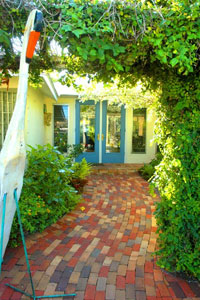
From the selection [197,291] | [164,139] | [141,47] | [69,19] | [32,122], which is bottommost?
[197,291]

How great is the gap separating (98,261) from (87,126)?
20.9 feet

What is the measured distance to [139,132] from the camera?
344 inches

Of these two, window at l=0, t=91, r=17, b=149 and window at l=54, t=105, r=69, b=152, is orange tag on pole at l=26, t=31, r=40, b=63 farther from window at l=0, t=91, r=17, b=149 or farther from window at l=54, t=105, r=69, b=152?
window at l=54, t=105, r=69, b=152

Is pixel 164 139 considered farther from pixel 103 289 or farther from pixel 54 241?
pixel 54 241

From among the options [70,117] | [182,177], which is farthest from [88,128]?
[182,177]

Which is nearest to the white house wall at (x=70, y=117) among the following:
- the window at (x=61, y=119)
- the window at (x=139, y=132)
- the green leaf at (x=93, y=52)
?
the window at (x=61, y=119)

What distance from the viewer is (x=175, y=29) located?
1.89 metres

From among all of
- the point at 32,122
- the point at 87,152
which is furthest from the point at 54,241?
the point at 87,152

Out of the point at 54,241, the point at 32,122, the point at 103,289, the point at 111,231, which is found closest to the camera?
the point at 103,289

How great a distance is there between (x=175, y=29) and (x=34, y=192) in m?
2.91

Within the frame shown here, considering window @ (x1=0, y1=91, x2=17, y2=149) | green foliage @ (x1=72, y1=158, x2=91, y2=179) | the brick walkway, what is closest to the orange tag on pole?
the brick walkway

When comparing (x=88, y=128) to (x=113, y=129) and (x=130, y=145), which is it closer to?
(x=113, y=129)

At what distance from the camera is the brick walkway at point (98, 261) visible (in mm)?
2197

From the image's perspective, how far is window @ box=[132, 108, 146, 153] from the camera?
28.4ft
